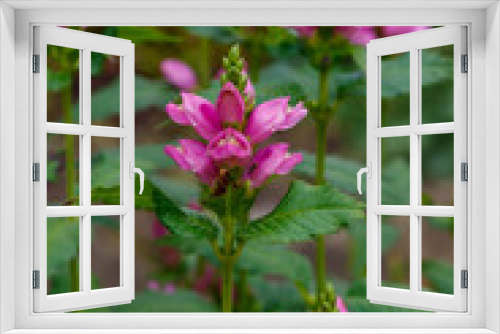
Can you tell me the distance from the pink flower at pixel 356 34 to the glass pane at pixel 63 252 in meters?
1.36

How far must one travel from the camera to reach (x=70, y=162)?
2.21 metres

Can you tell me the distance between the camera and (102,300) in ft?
6.13

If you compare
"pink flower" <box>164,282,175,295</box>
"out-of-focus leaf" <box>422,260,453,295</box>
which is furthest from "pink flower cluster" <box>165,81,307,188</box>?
"out-of-focus leaf" <box>422,260,453,295</box>

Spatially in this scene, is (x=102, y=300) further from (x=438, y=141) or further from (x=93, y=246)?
(x=438, y=141)

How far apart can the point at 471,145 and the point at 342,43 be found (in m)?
0.81

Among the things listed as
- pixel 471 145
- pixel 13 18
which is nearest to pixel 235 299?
pixel 471 145

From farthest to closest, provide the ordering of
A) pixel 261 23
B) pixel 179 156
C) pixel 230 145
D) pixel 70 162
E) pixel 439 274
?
pixel 439 274 < pixel 70 162 < pixel 179 156 < pixel 230 145 < pixel 261 23

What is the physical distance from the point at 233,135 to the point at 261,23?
1.46 feet

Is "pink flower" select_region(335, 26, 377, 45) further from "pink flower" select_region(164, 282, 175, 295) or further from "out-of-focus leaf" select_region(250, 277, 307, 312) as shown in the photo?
"pink flower" select_region(164, 282, 175, 295)

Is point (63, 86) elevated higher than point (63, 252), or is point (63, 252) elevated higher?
point (63, 86)

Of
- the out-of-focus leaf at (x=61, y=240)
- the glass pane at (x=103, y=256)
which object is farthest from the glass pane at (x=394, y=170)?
the out-of-focus leaf at (x=61, y=240)

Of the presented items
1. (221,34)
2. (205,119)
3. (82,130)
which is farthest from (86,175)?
(221,34)

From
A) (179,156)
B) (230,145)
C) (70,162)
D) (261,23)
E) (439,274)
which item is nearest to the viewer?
(261,23)

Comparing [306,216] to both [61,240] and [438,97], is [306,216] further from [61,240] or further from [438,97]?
[61,240]
